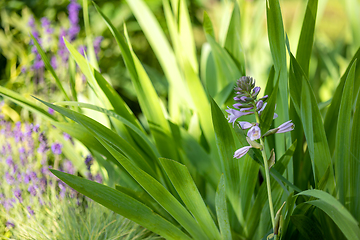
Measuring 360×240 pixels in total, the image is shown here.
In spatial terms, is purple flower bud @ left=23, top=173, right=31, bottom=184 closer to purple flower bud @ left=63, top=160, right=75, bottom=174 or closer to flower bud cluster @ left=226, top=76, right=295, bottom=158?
purple flower bud @ left=63, top=160, right=75, bottom=174

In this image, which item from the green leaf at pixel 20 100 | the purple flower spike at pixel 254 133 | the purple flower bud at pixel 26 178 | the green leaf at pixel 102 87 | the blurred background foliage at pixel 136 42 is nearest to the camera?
the purple flower spike at pixel 254 133

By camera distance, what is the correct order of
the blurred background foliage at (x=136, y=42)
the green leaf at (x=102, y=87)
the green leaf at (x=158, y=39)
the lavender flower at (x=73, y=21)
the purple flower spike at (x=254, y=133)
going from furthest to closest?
1. the blurred background foliage at (x=136, y=42)
2. the lavender flower at (x=73, y=21)
3. the green leaf at (x=158, y=39)
4. the green leaf at (x=102, y=87)
5. the purple flower spike at (x=254, y=133)

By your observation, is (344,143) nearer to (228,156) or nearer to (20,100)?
(228,156)

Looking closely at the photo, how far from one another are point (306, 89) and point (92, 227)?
68 centimetres

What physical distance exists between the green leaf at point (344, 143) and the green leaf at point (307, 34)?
161 mm

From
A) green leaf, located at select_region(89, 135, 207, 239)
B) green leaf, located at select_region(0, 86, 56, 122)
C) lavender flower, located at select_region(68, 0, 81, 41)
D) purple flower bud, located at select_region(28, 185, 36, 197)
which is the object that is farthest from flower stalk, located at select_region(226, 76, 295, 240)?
lavender flower, located at select_region(68, 0, 81, 41)

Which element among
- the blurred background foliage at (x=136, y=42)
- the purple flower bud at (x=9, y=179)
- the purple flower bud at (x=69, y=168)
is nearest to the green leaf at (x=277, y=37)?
the blurred background foliage at (x=136, y=42)

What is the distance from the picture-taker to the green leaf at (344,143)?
570 mm

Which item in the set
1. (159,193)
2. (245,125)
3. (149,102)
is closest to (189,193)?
(159,193)

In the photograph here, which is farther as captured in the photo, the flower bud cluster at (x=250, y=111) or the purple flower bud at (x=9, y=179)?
the purple flower bud at (x=9, y=179)

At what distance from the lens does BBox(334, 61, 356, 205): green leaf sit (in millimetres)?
570

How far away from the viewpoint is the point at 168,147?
86 centimetres

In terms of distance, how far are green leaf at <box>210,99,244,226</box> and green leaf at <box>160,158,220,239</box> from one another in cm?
10

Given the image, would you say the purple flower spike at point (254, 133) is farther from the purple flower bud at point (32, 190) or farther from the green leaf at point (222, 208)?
the purple flower bud at point (32, 190)
